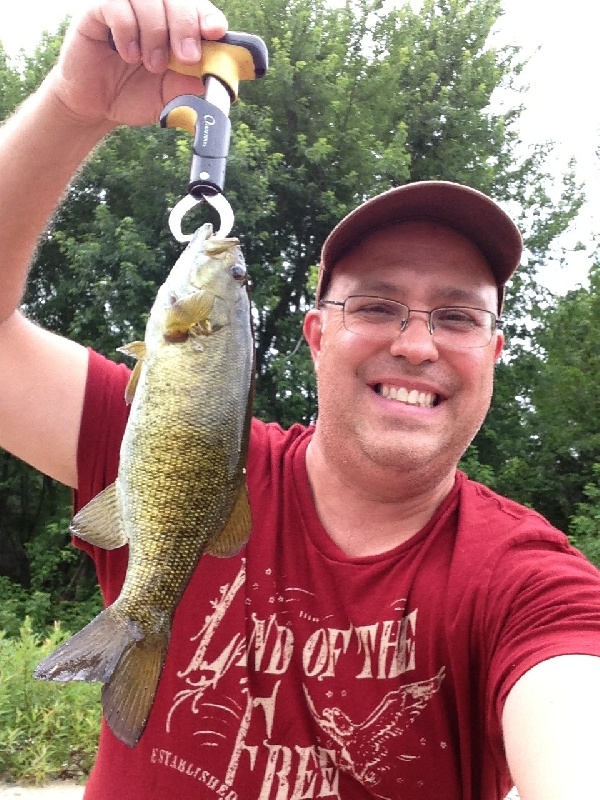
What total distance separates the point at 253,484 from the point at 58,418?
21.3 inches

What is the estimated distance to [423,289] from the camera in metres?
1.81

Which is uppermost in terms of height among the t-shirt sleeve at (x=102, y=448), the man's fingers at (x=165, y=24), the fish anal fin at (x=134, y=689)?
the man's fingers at (x=165, y=24)

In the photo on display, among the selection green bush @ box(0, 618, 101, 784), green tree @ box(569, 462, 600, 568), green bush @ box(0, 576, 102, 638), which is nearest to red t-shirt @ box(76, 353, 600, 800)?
green bush @ box(0, 618, 101, 784)

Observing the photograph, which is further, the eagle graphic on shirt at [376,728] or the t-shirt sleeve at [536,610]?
the eagle graphic on shirt at [376,728]

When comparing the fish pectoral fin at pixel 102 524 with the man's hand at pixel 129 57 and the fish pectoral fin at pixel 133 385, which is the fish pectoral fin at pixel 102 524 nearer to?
the fish pectoral fin at pixel 133 385

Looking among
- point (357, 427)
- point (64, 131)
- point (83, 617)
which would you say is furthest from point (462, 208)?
point (83, 617)

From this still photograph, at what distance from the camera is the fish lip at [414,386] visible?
69.3 inches

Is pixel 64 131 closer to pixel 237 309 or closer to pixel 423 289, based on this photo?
pixel 237 309

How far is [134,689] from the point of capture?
1.23 m

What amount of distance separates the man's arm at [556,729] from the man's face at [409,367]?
633mm

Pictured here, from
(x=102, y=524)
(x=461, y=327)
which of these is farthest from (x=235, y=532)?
(x=461, y=327)

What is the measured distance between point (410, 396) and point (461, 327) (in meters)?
0.25

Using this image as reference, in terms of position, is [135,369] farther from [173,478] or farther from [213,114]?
[213,114]

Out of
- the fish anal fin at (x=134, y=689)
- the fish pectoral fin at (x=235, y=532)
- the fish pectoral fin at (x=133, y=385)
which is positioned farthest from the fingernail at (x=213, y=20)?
the fish anal fin at (x=134, y=689)
